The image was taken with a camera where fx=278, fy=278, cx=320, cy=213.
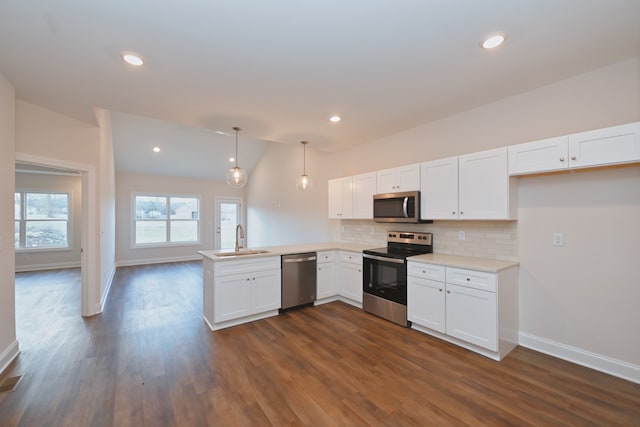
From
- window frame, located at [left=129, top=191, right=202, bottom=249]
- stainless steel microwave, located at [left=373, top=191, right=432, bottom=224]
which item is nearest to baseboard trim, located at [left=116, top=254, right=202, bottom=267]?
window frame, located at [left=129, top=191, right=202, bottom=249]

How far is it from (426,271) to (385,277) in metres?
0.62

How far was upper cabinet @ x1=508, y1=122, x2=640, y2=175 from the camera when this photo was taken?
211cm

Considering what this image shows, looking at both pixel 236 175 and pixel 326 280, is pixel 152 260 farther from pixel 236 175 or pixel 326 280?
pixel 326 280

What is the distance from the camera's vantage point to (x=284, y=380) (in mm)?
2338

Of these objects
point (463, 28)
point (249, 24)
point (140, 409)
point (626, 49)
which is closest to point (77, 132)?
point (249, 24)

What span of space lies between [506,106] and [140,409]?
14.1ft

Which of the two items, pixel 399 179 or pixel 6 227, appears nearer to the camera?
pixel 6 227

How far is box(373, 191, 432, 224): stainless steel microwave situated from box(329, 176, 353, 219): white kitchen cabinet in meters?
0.59

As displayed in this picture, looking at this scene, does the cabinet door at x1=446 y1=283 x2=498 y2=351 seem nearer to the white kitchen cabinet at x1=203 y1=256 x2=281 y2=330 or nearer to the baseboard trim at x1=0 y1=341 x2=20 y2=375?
the white kitchen cabinet at x1=203 y1=256 x2=281 y2=330

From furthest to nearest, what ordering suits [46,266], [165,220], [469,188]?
[165,220] → [46,266] → [469,188]

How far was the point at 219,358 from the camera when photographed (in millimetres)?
2691

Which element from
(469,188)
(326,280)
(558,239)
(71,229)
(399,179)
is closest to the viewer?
(558,239)

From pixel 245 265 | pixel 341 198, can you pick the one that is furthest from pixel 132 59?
pixel 341 198

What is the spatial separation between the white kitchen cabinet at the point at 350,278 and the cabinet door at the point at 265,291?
1.03 metres
